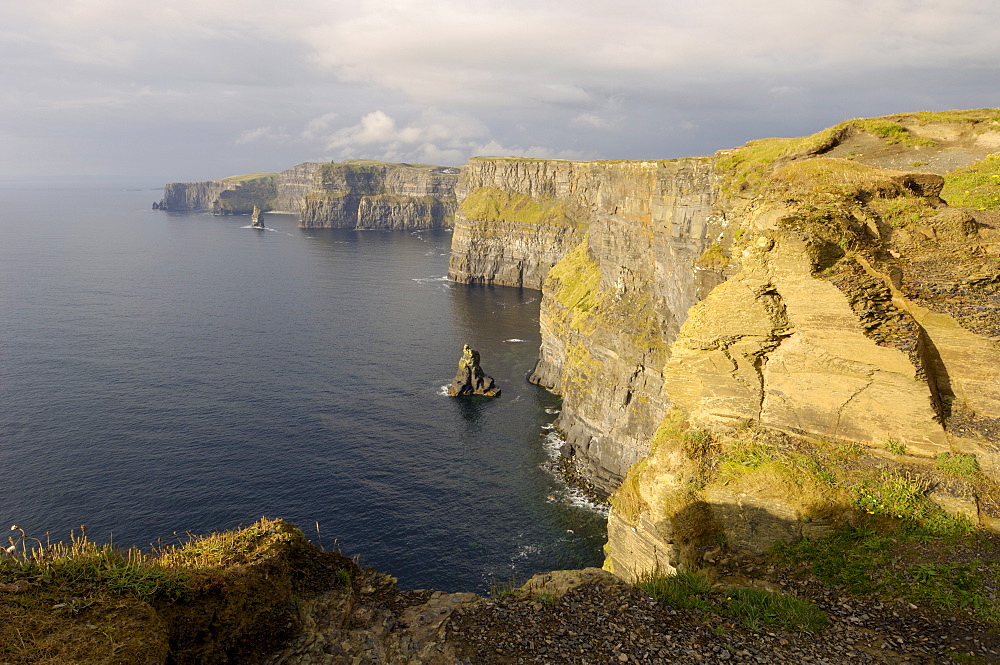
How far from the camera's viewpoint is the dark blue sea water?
4581 centimetres

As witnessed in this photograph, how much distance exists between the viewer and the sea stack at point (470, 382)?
75.1 m

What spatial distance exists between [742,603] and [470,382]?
61.3 meters

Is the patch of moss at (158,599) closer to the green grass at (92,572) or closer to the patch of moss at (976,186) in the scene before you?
the green grass at (92,572)

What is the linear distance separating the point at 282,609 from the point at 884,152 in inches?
1283

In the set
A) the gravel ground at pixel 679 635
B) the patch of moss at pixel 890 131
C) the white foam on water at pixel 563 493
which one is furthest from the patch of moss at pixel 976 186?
the white foam on water at pixel 563 493

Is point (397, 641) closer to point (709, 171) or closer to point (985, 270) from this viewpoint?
point (985, 270)

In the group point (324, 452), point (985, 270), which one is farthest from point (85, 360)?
point (985, 270)

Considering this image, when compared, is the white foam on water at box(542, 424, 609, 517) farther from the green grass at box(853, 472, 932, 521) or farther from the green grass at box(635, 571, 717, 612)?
the green grass at box(635, 571, 717, 612)

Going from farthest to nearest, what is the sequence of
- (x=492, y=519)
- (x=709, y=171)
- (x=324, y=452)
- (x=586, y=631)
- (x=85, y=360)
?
(x=85, y=360) < (x=324, y=452) < (x=492, y=519) < (x=709, y=171) < (x=586, y=631)

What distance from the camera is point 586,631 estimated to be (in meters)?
14.4

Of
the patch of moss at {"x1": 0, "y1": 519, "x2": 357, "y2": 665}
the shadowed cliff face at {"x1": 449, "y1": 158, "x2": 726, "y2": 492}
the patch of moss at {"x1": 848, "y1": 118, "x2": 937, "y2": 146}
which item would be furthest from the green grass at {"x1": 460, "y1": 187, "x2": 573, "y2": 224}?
the patch of moss at {"x1": 0, "y1": 519, "x2": 357, "y2": 665}

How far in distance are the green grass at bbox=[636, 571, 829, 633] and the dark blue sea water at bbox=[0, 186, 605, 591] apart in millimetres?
26435

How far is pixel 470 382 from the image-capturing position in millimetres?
75875

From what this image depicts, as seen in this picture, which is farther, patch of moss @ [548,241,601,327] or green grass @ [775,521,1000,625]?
patch of moss @ [548,241,601,327]
